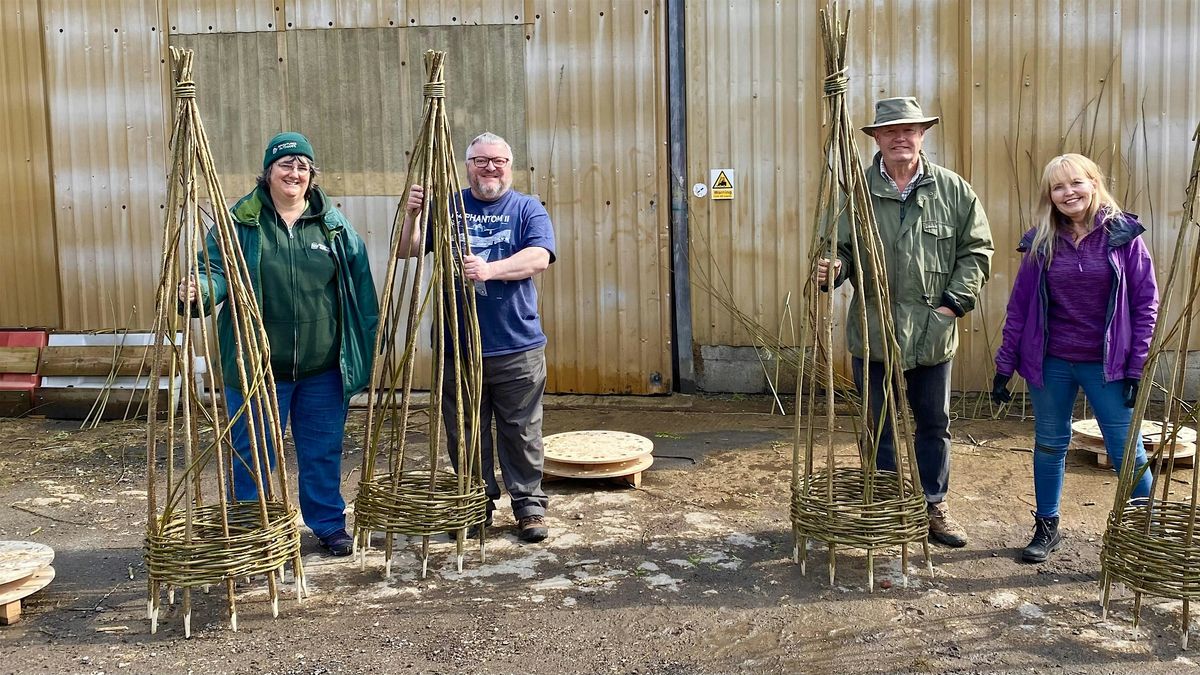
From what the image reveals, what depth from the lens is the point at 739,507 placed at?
16.4 feet

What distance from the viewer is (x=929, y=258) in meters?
4.29

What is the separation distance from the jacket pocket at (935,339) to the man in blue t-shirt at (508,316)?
149cm

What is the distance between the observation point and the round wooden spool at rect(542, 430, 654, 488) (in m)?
5.21

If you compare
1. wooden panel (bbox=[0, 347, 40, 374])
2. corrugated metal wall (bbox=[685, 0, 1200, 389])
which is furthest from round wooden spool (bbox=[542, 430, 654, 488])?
wooden panel (bbox=[0, 347, 40, 374])

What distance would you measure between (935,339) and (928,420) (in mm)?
356

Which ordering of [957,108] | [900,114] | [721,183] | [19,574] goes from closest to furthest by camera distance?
[19,574] → [900,114] → [957,108] → [721,183]

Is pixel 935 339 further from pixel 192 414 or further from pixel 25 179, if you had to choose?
pixel 25 179

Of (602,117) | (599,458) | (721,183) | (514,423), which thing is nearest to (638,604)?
(514,423)

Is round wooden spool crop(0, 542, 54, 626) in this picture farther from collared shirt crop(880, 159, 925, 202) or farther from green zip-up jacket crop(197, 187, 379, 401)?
collared shirt crop(880, 159, 925, 202)

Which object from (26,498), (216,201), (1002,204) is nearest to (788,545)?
(216,201)

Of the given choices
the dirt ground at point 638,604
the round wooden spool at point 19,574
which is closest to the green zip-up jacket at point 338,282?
the dirt ground at point 638,604

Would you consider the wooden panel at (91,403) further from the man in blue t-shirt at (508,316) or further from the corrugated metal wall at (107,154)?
the man in blue t-shirt at (508,316)

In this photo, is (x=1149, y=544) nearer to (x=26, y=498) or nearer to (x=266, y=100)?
(x=26, y=498)

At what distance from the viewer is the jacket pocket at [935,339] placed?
4.27 metres
